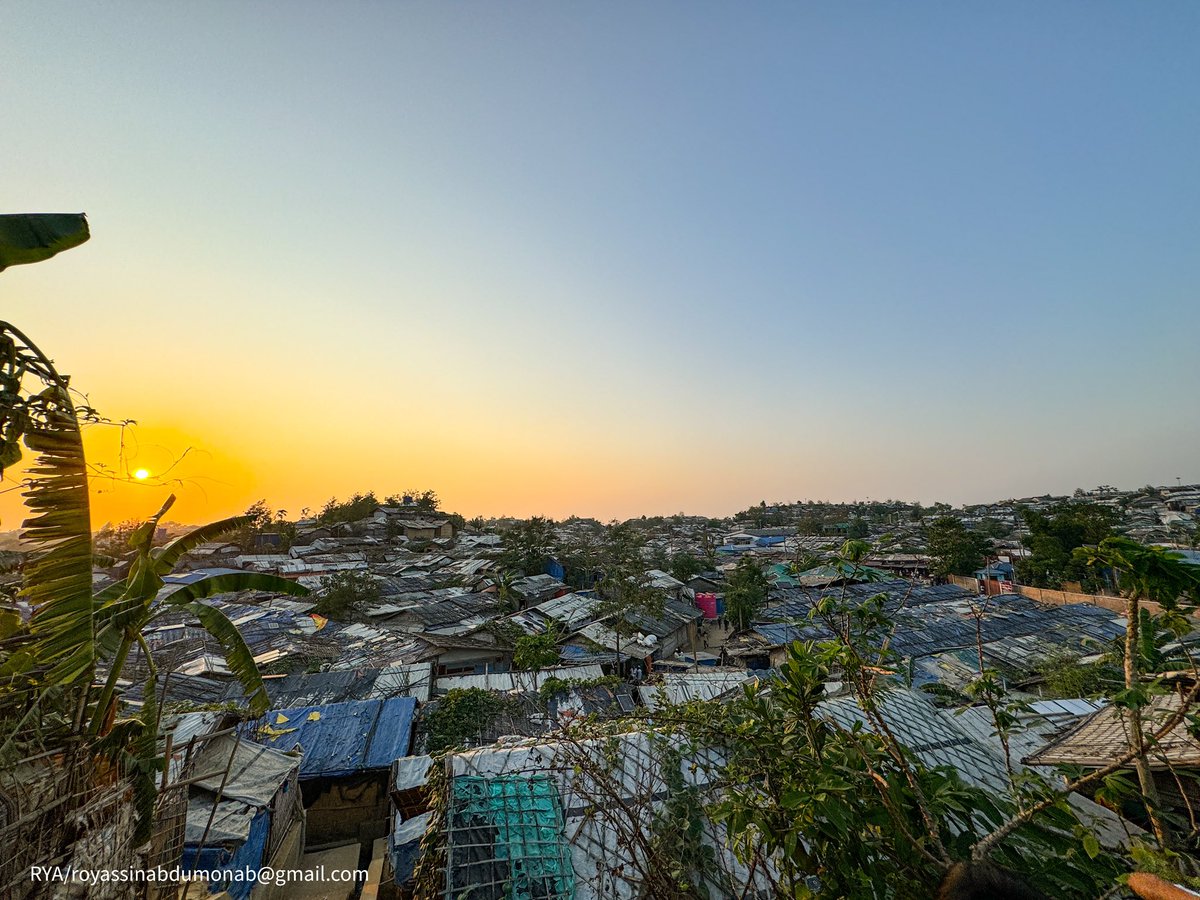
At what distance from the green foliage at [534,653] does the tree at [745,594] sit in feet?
41.8

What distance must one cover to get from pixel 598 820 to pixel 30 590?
189 inches

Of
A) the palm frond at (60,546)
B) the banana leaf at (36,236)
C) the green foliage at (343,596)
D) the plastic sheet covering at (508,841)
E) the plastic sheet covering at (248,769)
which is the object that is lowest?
the green foliage at (343,596)

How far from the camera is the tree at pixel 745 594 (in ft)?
91.5

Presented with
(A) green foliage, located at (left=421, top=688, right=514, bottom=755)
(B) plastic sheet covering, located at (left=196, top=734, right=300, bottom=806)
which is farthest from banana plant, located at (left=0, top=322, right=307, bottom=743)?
(A) green foliage, located at (left=421, top=688, right=514, bottom=755)

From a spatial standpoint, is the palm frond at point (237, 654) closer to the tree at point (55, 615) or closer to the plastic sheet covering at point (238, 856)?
the tree at point (55, 615)

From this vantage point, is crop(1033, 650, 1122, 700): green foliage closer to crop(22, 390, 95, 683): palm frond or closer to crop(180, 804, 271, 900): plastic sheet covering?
crop(180, 804, 271, 900): plastic sheet covering

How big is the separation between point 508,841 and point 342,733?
28.6ft

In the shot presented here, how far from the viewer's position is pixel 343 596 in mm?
24125

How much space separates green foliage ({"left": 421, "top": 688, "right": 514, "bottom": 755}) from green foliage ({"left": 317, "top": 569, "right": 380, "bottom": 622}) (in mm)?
13695

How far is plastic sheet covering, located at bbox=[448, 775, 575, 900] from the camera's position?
4309mm

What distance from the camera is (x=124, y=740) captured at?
411 centimetres

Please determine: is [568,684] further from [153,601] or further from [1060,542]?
[1060,542]

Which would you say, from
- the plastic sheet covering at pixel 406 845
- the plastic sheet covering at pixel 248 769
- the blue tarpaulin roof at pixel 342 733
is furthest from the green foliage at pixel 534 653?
the plastic sheet covering at pixel 248 769

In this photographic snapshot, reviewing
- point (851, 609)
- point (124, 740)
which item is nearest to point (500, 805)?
point (124, 740)
